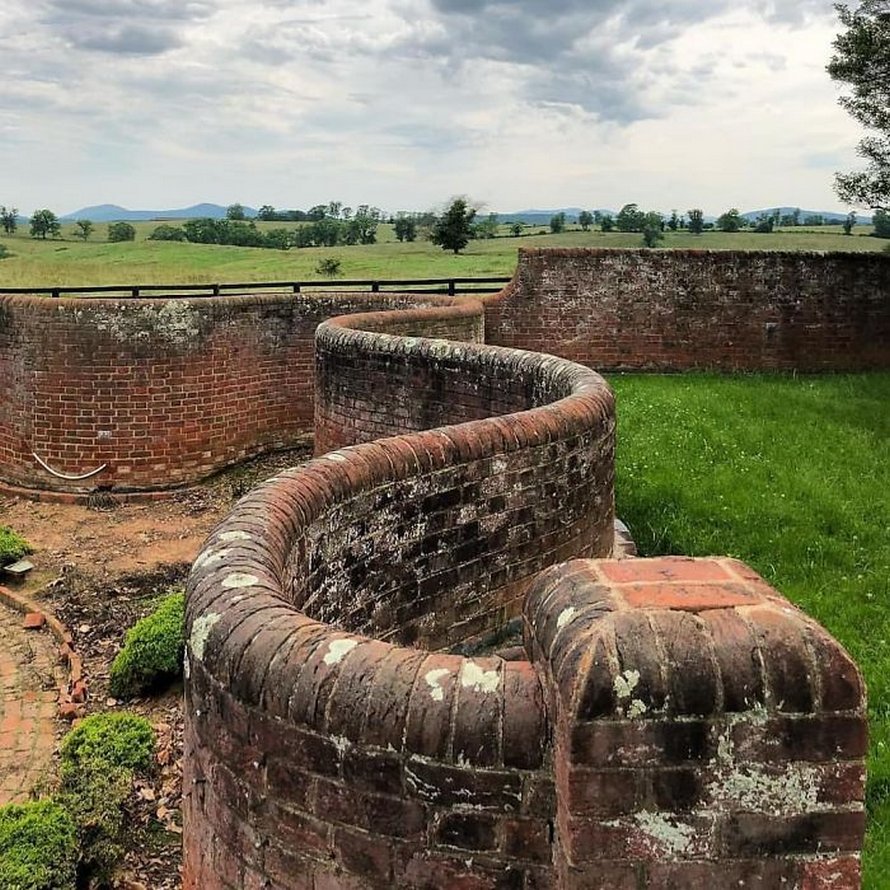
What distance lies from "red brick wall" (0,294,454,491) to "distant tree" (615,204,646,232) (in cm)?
5299

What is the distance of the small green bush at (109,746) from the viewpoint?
226 inches

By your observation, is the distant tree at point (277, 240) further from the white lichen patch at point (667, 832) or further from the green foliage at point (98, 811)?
the white lichen patch at point (667, 832)

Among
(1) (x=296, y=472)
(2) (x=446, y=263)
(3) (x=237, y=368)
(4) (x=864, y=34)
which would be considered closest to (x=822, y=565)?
(1) (x=296, y=472)

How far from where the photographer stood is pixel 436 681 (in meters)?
2.18

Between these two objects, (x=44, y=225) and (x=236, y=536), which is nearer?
(x=236, y=536)

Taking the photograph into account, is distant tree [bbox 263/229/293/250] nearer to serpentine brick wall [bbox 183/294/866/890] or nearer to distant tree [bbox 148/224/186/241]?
distant tree [bbox 148/224/186/241]

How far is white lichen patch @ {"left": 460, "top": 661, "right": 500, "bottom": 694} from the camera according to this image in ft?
7.09

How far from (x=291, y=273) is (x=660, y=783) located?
36819mm

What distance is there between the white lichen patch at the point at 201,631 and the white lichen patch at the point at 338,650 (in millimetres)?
413

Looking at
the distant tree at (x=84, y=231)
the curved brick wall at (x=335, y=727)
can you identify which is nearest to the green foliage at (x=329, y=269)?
the curved brick wall at (x=335, y=727)

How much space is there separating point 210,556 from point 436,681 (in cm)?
117

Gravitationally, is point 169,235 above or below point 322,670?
above

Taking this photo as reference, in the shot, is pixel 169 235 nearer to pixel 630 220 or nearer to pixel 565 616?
pixel 630 220

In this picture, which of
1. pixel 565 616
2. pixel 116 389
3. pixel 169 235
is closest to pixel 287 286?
pixel 116 389
